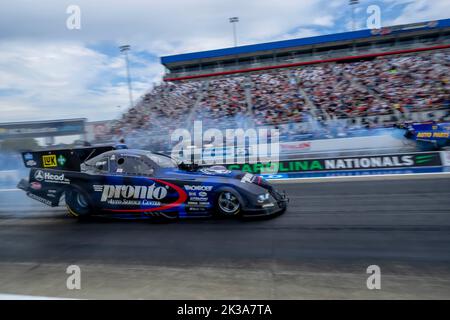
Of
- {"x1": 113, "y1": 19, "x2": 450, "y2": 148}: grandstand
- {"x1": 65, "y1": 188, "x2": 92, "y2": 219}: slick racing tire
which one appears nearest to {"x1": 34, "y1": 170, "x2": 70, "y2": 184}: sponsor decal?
{"x1": 65, "y1": 188, "x2": 92, "y2": 219}: slick racing tire

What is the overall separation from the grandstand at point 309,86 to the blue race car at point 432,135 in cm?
202

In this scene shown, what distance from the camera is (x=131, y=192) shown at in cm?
590

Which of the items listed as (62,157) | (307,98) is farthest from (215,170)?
(307,98)

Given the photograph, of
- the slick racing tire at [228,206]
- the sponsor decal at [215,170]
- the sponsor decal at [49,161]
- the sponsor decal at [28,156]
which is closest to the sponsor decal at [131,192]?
the sponsor decal at [215,170]

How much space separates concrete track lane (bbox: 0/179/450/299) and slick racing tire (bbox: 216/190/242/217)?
0.68ft

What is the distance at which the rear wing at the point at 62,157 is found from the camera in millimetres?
6523

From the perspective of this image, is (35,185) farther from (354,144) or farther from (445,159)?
(354,144)

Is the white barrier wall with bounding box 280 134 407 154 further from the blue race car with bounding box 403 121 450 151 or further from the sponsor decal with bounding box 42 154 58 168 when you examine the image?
the sponsor decal with bounding box 42 154 58 168

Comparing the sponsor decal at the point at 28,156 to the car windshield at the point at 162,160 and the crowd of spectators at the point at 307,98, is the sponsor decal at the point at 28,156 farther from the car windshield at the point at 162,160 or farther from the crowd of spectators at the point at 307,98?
the crowd of spectators at the point at 307,98

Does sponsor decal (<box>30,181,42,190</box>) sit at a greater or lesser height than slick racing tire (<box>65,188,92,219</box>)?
greater

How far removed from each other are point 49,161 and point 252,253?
15.4 ft

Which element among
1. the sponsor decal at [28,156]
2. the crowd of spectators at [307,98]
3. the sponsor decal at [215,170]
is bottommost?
the sponsor decal at [215,170]

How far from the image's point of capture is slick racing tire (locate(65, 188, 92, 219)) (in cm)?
639
